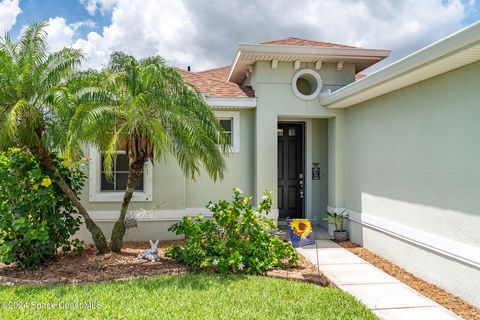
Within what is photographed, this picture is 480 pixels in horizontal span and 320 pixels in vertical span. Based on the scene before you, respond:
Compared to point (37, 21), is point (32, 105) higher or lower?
lower

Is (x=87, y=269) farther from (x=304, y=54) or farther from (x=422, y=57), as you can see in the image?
(x=304, y=54)

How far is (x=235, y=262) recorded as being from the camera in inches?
222

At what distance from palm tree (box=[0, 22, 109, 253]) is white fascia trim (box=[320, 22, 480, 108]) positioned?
522 centimetres

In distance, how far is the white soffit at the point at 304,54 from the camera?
8266 mm

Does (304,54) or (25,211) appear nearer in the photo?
(25,211)

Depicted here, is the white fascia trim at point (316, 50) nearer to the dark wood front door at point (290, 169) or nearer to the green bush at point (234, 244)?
the dark wood front door at point (290, 169)

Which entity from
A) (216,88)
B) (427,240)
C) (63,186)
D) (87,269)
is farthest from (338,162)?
Answer: (63,186)

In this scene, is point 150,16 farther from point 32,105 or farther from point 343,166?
point 343,166

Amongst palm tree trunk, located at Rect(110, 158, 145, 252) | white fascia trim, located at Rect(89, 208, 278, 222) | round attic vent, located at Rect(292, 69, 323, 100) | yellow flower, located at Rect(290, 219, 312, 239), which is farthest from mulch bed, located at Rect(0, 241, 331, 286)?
round attic vent, located at Rect(292, 69, 323, 100)

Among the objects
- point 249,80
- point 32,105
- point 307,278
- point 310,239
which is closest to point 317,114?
point 249,80

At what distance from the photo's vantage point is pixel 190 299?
15.0 ft

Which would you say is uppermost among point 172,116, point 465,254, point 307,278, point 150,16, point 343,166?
point 150,16

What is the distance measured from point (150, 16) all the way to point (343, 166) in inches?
273

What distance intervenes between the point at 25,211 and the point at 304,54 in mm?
6722
